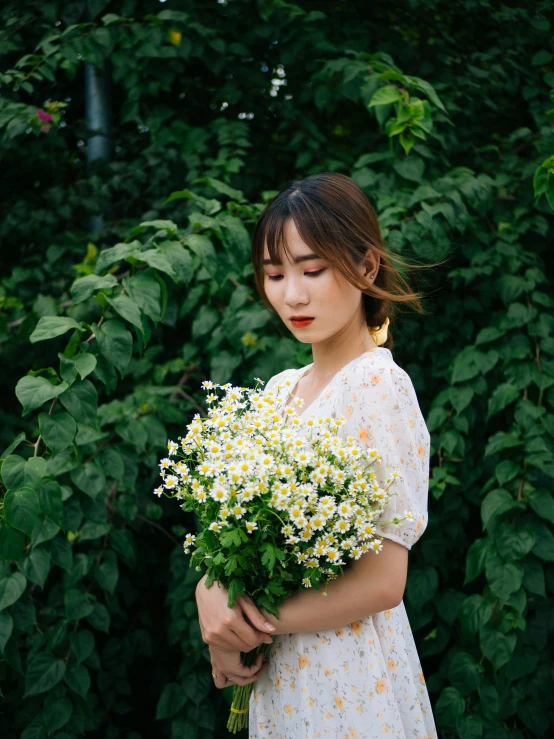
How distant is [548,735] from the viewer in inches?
88.7

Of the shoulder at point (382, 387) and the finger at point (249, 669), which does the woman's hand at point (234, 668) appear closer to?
the finger at point (249, 669)

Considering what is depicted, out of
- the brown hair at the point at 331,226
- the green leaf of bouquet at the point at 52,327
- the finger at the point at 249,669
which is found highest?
the brown hair at the point at 331,226

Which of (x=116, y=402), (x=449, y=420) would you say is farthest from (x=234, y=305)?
(x=449, y=420)

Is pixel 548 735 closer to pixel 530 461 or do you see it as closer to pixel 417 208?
pixel 530 461

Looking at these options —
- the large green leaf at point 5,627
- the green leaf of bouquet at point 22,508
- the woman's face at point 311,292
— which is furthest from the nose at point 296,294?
the large green leaf at point 5,627

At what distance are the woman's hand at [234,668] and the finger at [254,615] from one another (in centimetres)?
12

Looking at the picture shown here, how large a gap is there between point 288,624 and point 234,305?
1230mm

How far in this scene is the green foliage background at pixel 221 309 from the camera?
6.27 feet

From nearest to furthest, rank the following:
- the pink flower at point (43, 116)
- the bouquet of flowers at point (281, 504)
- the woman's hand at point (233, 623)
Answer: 1. the bouquet of flowers at point (281, 504)
2. the woman's hand at point (233, 623)
3. the pink flower at point (43, 116)

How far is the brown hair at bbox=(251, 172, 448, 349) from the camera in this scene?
50.7 inches

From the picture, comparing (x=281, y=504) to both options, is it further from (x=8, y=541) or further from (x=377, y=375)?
(x=8, y=541)

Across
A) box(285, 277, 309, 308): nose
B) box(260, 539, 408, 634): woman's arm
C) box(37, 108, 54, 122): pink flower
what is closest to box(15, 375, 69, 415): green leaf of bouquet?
box(285, 277, 309, 308): nose

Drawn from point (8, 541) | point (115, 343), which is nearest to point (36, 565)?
point (8, 541)

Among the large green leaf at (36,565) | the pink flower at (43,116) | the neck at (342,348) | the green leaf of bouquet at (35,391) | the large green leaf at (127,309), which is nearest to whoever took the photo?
the neck at (342,348)
